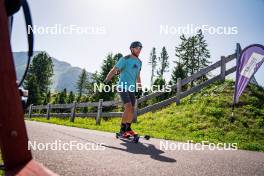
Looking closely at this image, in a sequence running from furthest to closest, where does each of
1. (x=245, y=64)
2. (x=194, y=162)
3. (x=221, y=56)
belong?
(x=221, y=56) → (x=245, y=64) → (x=194, y=162)

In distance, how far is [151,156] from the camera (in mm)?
4414

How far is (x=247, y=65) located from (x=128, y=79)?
18.7ft

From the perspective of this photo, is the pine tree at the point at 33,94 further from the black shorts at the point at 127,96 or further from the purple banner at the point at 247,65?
the black shorts at the point at 127,96

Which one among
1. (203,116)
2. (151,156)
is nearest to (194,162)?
(151,156)

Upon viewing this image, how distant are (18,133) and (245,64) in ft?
35.6

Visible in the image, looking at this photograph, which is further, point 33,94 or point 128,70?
point 33,94

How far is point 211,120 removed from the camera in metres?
11.9

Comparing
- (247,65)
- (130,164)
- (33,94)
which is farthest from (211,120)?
(33,94)

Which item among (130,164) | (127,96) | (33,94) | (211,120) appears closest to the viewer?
(130,164)

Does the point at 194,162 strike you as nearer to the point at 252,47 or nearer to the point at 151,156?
the point at 151,156

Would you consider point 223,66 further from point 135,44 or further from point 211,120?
point 135,44

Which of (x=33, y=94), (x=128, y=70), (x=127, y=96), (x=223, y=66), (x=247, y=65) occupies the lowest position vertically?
(x=127, y=96)

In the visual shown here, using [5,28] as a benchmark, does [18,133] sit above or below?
below

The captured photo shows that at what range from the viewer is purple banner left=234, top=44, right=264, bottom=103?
35.6ft
